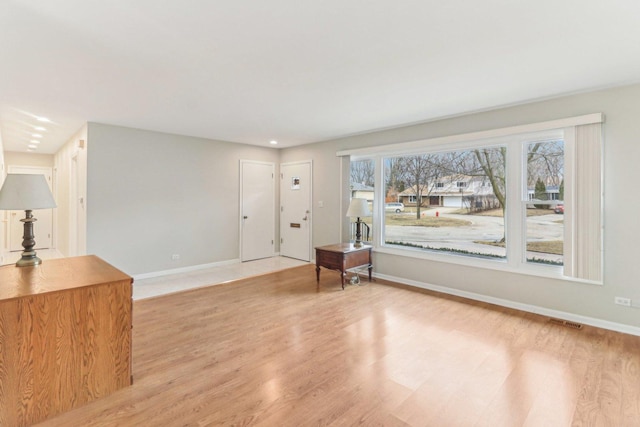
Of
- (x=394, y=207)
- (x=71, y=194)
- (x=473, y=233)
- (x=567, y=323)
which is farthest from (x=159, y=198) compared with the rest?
(x=567, y=323)

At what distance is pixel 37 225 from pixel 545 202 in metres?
10.1

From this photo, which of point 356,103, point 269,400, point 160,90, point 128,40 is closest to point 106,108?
point 160,90

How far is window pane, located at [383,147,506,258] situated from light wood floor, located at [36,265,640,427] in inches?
37.3

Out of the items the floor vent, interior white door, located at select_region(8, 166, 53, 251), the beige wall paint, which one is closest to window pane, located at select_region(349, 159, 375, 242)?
the floor vent

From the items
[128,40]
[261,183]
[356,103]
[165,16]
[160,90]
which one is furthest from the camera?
[261,183]

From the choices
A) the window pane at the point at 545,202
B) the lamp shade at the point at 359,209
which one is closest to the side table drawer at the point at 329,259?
the lamp shade at the point at 359,209

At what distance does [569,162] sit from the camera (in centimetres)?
311

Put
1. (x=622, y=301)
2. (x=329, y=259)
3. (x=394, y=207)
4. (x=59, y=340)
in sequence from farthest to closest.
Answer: (x=394, y=207)
(x=329, y=259)
(x=622, y=301)
(x=59, y=340)

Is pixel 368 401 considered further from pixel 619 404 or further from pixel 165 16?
pixel 165 16

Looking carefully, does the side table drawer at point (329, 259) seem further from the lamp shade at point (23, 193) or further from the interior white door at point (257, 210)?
the lamp shade at point (23, 193)

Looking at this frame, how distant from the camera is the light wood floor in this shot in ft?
5.85

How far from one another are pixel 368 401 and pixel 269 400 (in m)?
0.63

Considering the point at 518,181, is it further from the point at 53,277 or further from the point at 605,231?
the point at 53,277

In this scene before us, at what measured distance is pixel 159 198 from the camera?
4.85 metres
